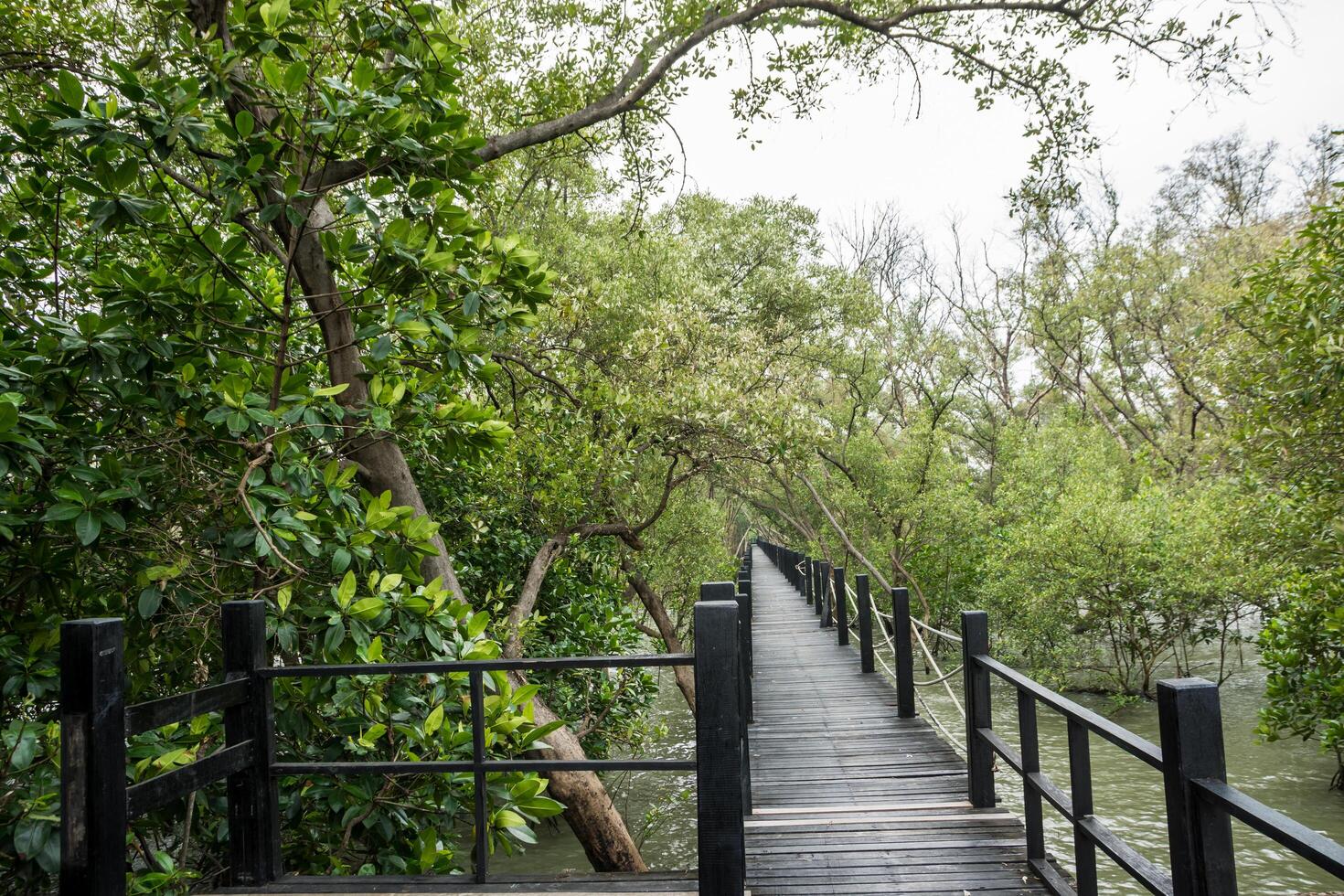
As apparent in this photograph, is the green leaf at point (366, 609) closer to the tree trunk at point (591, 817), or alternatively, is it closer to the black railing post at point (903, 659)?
the tree trunk at point (591, 817)

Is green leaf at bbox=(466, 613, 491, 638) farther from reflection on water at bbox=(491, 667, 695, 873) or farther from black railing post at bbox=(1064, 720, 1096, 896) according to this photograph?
reflection on water at bbox=(491, 667, 695, 873)

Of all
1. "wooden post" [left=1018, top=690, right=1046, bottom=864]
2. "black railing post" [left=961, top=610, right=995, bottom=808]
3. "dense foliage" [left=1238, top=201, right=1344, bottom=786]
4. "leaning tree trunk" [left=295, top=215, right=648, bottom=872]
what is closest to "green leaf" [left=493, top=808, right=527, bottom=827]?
"leaning tree trunk" [left=295, top=215, right=648, bottom=872]

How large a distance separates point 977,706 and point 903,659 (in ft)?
10.2

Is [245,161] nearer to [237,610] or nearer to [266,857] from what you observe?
[237,610]

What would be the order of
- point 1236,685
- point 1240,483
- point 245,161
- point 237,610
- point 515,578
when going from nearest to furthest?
point 237,610 < point 245,161 < point 515,578 < point 1240,483 < point 1236,685

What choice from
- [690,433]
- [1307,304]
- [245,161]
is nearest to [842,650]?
[690,433]

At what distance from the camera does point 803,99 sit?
884 cm

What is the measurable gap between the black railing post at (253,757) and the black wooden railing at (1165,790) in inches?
136

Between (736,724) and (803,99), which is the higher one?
(803,99)

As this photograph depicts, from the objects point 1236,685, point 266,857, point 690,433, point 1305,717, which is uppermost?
point 690,433

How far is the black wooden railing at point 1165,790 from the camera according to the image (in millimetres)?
2484

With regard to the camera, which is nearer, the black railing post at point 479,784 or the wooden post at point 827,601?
the black railing post at point 479,784

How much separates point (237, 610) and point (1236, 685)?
21508 millimetres

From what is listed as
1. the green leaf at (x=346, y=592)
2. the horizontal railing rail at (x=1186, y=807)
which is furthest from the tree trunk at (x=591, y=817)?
the horizontal railing rail at (x=1186, y=807)
